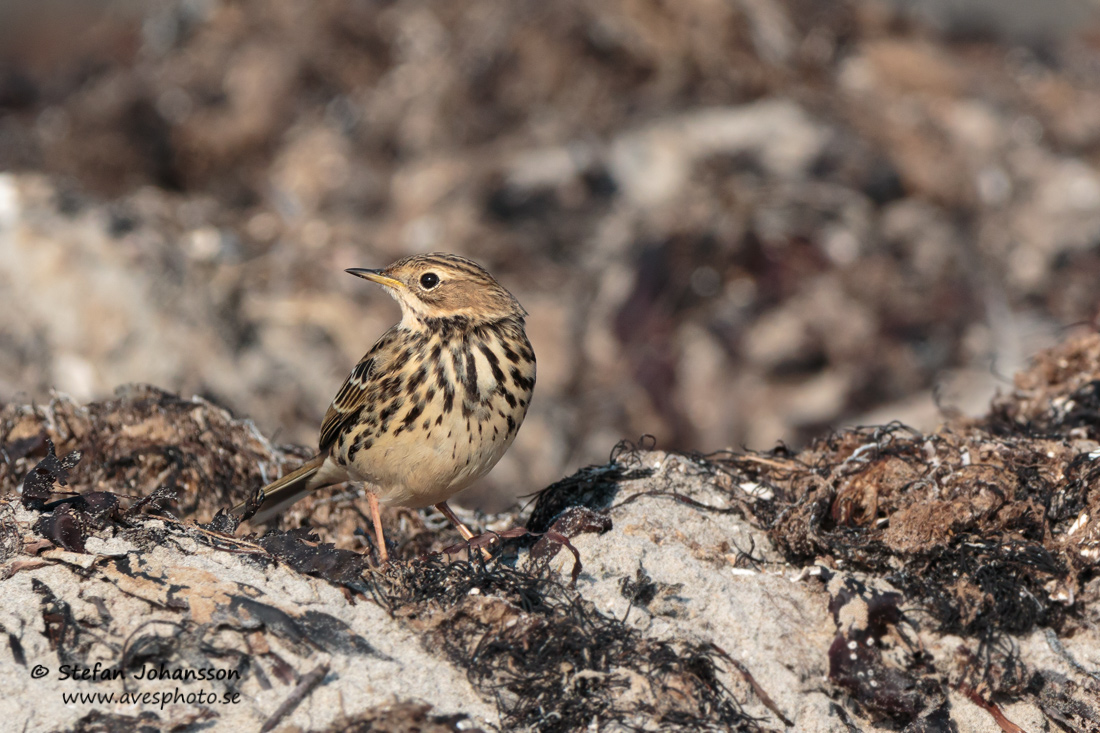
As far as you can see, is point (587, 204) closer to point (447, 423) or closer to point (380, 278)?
point (380, 278)

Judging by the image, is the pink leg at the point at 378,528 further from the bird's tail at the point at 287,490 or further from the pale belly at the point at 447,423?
the bird's tail at the point at 287,490

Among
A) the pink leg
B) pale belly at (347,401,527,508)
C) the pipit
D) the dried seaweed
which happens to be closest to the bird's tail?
the pipit

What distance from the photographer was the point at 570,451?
11.7m

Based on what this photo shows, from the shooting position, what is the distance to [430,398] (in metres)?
5.27

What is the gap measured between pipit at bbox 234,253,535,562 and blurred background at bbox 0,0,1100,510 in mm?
4543

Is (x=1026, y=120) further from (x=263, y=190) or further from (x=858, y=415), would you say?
(x=263, y=190)

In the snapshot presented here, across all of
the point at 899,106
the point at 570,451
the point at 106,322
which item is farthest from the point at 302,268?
the point at 899,106

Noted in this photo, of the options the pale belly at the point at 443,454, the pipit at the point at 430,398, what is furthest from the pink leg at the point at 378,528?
the pale belly at the point at 443,454

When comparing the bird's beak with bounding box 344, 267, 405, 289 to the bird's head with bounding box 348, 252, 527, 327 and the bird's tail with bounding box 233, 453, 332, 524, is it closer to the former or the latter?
the bird's head with bounding box 348, 252, 527, 327

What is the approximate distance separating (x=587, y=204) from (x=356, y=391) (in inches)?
346

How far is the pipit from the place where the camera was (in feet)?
17.2

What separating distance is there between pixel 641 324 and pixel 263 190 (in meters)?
5.92

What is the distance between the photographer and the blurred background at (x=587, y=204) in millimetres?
11234

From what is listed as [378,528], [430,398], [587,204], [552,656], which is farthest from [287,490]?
[587,204]
